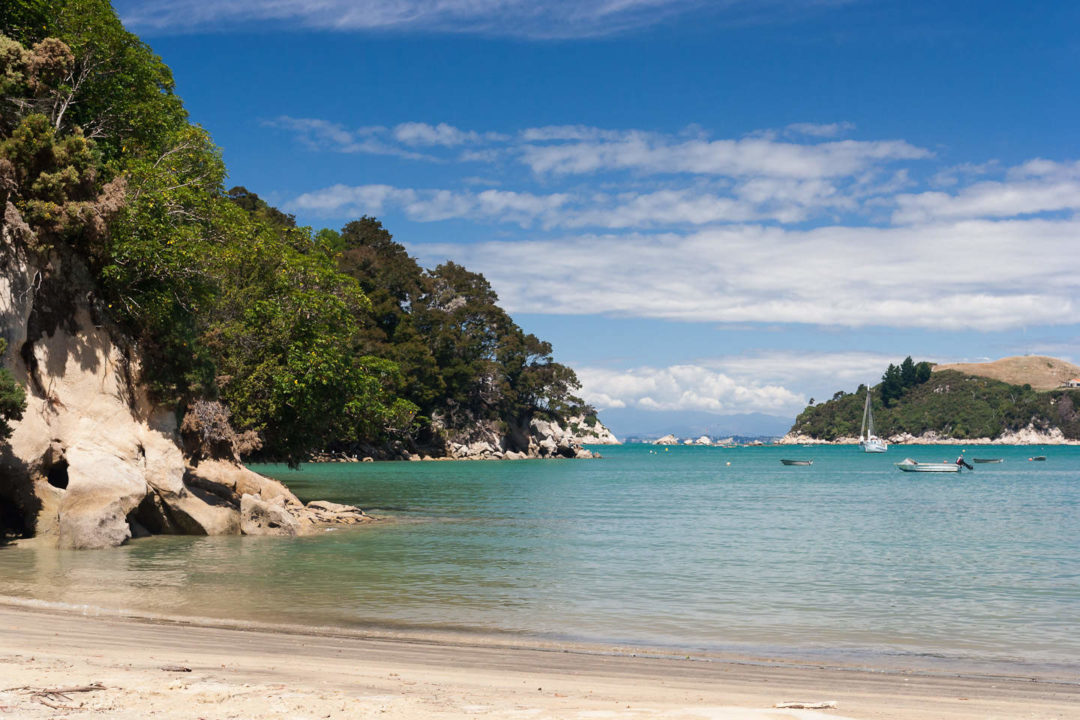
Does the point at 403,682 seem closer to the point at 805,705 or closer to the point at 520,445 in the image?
the point at 805,705

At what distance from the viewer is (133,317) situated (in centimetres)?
2459

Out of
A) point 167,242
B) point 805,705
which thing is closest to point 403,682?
point 805,705

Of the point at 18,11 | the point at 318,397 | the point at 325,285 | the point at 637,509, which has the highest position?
the point at 18,11

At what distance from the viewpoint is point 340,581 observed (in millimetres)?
17891

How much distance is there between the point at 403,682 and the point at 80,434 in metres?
16.6

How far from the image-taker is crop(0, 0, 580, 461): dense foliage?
22.1 metres

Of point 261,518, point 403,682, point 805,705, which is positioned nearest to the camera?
point 805,705

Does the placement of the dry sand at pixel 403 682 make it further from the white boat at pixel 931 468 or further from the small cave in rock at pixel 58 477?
the white boat at pixel 931 468

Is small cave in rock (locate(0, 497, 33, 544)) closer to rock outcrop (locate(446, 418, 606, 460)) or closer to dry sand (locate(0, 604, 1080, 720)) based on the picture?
dry sand (locate(0, 604, 1080, 720))

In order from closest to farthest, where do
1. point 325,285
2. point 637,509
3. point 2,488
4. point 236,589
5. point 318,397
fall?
point 236,589 < point 2,488 < point 318,397 < point 325,285 < point 637,509

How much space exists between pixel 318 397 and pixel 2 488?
1177 centimetres

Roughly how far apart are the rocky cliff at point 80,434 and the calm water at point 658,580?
114cm

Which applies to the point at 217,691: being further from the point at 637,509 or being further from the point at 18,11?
the point at 637,509

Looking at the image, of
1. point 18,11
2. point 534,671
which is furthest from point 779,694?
point 18,11
